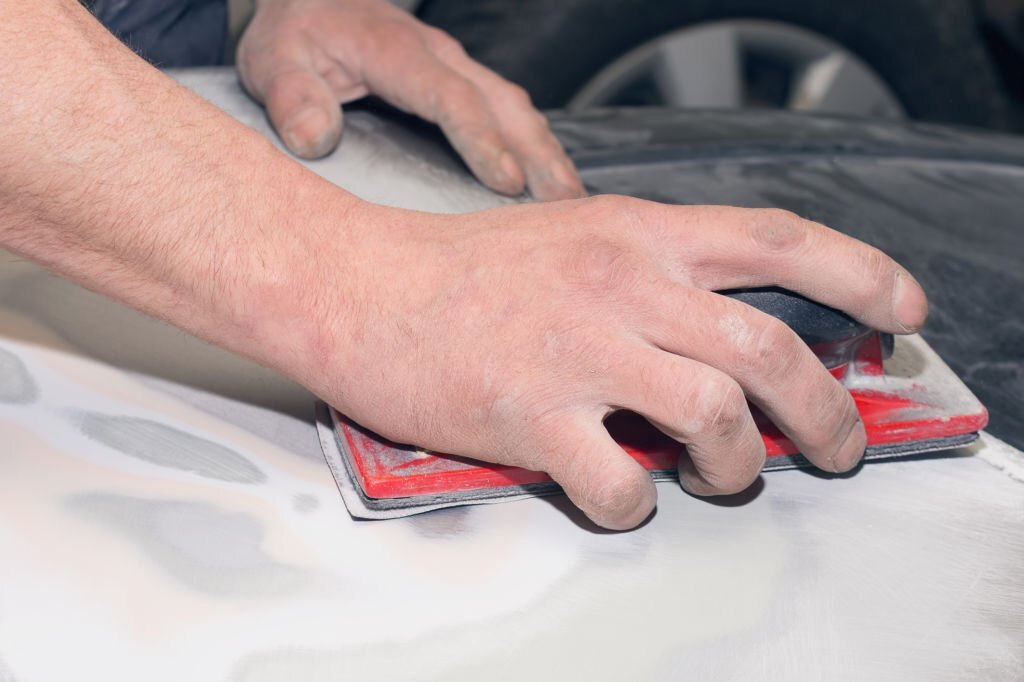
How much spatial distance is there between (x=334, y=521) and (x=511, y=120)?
0.56 meters

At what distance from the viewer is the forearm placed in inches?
25.3

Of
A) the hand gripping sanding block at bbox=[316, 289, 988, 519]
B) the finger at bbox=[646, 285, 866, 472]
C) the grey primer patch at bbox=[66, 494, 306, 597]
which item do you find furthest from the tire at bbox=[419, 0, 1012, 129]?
the grey primer patch at bbox=[66, 494, 306, 597]

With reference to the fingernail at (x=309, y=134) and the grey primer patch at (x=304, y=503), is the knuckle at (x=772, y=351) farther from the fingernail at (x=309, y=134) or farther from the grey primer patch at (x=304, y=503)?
the fingernail at (x=309, y=134)

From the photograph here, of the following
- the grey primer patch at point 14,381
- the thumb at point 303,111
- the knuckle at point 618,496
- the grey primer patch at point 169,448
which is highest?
the thumb at point 303,111

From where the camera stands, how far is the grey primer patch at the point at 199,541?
59 centimetres

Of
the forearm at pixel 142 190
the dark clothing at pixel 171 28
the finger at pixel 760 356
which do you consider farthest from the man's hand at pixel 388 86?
the finger at pixel 760 356

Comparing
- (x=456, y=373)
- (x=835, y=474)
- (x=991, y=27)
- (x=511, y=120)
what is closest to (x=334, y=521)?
(x=456, y=373)

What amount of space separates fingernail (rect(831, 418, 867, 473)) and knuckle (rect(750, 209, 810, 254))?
0.13m

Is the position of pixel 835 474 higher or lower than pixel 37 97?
lower

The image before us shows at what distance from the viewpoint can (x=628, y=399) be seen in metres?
0.66

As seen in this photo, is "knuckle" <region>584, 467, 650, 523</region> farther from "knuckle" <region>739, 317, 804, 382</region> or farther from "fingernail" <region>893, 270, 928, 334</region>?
"fingernail" <region>893, 270, 928, 334</region>

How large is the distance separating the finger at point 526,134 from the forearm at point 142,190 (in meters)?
0.35

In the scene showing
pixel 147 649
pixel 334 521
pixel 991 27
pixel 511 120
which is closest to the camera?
pixel 147 649

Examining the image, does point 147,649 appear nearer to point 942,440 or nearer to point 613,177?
point 942,440
